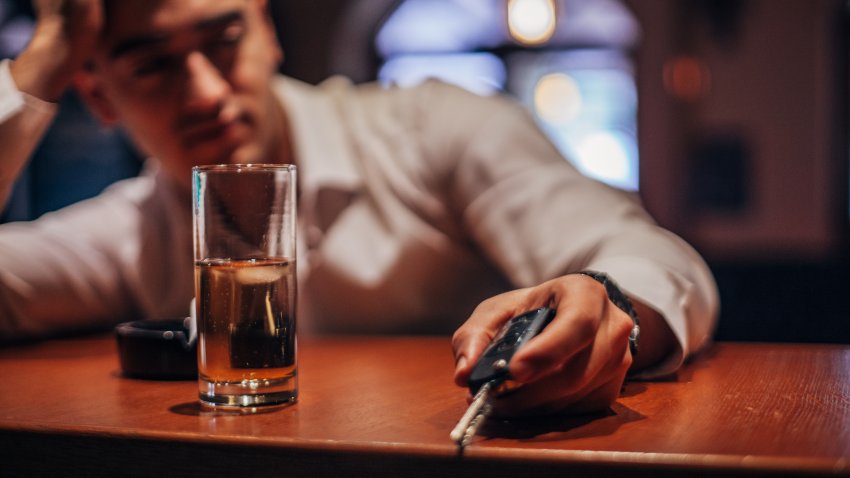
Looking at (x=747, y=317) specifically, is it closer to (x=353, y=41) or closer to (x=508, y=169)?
(x=508, y=169)

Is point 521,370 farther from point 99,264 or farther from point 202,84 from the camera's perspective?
point 99,264

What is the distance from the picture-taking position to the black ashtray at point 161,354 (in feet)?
3.25

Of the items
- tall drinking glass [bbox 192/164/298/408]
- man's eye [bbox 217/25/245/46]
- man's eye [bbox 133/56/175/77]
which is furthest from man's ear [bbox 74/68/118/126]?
tall drinking glass [bbox 192/164/298/408]

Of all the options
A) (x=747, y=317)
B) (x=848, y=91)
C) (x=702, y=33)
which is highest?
(x=702, y=33)

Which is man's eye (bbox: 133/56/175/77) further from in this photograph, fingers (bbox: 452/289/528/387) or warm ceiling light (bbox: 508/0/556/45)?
warm ceiling light (bbox: 508/0/556/45)

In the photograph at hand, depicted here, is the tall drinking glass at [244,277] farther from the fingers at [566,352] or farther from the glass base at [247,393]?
the fingers at [566,352]

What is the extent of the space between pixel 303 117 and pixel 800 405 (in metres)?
1.31

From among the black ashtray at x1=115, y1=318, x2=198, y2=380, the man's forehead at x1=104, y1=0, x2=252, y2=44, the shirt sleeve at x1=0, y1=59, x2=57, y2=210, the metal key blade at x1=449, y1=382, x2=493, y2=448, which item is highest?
the man's forehead at x1=104, y1=0, x2=252, y2=44

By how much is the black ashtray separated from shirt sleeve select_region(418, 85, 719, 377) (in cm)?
49

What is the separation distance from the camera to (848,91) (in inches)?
236

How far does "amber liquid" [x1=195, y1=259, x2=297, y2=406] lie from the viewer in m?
0.79

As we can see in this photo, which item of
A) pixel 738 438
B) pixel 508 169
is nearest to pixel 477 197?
pixel 508 169

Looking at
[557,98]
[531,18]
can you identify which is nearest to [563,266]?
[531,18]

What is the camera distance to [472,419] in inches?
25.6
